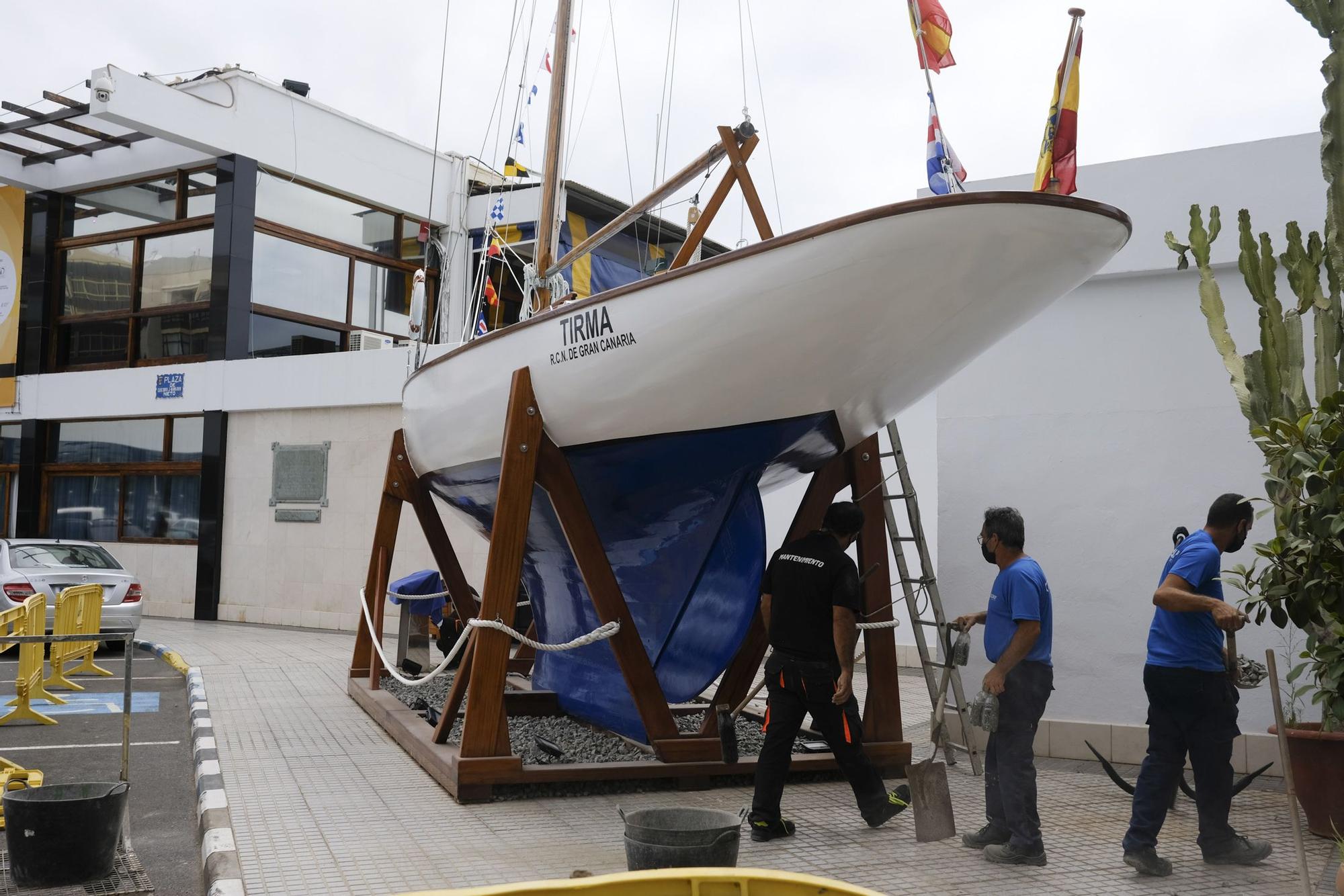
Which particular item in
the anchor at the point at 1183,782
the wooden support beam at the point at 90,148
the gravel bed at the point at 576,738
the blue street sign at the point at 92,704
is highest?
the wooden support beam at the point at 90,148

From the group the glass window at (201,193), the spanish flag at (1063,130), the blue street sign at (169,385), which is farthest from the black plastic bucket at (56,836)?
the glass window at (201,193)

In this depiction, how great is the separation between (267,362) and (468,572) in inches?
199

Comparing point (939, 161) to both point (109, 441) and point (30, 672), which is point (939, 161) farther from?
point (109, 441)

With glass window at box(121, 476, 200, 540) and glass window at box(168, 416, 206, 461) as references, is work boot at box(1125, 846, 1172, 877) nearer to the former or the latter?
glass window at box(121, 476, 200, 540)

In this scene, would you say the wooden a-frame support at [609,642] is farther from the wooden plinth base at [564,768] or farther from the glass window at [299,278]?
the glass window at [299,278]

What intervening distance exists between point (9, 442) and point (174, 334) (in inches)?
186

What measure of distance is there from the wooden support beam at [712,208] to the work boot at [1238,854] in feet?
13.2

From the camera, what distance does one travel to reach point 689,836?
12.4 ft

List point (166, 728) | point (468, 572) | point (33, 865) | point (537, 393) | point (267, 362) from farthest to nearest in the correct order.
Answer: point (267, 362), point (468, 572), point (166, 728), point (537, 393), point (33, 865)

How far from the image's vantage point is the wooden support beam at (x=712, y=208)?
6.55m

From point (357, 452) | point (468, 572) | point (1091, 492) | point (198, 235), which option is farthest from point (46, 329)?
point (1091, 492)

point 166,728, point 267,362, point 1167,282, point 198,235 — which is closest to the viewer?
point 1167,282

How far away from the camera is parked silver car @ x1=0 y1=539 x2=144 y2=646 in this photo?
11648 millimetres

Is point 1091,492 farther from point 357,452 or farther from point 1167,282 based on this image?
point 357,452
